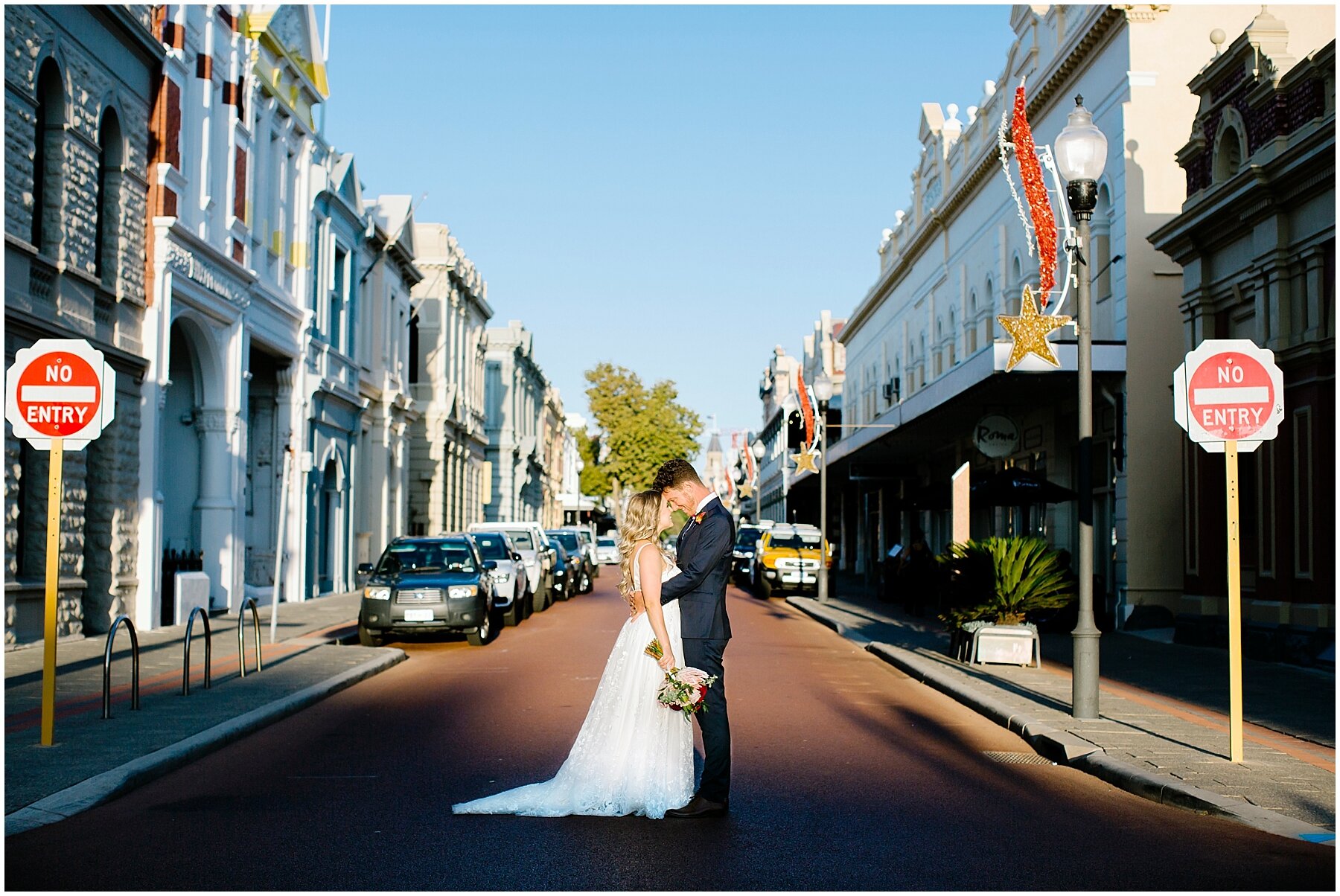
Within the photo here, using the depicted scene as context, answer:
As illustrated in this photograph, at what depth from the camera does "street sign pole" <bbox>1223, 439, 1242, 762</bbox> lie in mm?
9594

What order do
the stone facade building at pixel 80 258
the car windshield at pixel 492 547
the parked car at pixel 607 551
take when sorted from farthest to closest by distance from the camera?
the parked car at pixel 607 551 → the car windshield at pixel 492 547 → the stone facade building at pixel 80 258

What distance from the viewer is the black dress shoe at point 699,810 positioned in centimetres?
781

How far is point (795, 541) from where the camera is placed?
38031 mm

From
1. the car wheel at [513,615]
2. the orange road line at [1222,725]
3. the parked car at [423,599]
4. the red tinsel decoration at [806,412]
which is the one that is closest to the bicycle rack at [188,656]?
the parked car at [423,599]

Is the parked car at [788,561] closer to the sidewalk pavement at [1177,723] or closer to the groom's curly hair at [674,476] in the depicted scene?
the sidewalk pavement at [1177,723]

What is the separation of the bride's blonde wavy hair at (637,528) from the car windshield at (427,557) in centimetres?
1315

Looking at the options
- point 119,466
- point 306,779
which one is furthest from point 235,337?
point 306,779

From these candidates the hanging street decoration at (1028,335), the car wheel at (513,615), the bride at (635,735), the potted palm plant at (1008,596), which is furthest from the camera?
the car wheel at (513,615)

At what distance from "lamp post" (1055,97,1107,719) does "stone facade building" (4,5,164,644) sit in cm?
1204

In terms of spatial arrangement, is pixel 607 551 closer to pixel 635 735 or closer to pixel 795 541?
pixel 795 541

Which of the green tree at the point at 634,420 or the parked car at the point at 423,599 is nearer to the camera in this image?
the parked car at the point at 423,599

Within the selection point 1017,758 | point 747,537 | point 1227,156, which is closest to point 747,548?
point 747,537

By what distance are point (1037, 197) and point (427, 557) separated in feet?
35.8

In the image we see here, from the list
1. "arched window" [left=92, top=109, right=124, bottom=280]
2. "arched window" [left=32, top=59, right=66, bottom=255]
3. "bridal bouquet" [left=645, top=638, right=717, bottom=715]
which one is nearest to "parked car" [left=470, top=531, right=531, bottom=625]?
"arched window" [left=92, top=109, right=124, bottom=280]
